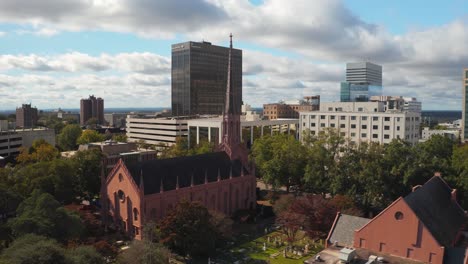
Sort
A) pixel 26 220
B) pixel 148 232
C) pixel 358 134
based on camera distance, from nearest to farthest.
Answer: pixel 26 220, pixel 148 232, pixel 358 134

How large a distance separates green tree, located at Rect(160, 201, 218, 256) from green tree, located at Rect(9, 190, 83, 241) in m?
10.5

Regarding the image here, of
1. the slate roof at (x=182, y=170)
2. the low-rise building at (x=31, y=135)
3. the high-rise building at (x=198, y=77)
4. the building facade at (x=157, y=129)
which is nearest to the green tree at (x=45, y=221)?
the slate roof at (x=182, y=170)

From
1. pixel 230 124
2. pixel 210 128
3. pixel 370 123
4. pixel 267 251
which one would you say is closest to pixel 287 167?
pixel 230 124

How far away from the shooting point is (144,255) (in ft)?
120

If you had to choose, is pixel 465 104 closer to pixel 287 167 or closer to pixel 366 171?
pixel 287 167

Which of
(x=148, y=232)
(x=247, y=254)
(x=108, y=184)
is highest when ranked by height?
(x=108, y=184)

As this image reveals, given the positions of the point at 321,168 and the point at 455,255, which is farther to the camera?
the point at 321,168

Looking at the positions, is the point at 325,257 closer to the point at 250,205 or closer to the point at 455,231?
the point at 455,231

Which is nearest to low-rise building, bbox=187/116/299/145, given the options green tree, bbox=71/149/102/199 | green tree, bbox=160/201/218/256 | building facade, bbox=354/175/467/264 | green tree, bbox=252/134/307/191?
green tree, bbox=252/134/307/191

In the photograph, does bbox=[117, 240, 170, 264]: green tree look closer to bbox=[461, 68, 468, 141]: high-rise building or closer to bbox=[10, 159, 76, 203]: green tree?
bbox=[10, 159, 76, 203]: green tree

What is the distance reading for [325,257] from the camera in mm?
38594

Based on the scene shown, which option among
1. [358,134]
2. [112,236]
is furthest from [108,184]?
[358,134]

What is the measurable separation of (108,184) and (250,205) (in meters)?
26.0

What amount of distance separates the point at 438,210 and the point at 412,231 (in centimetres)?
729
